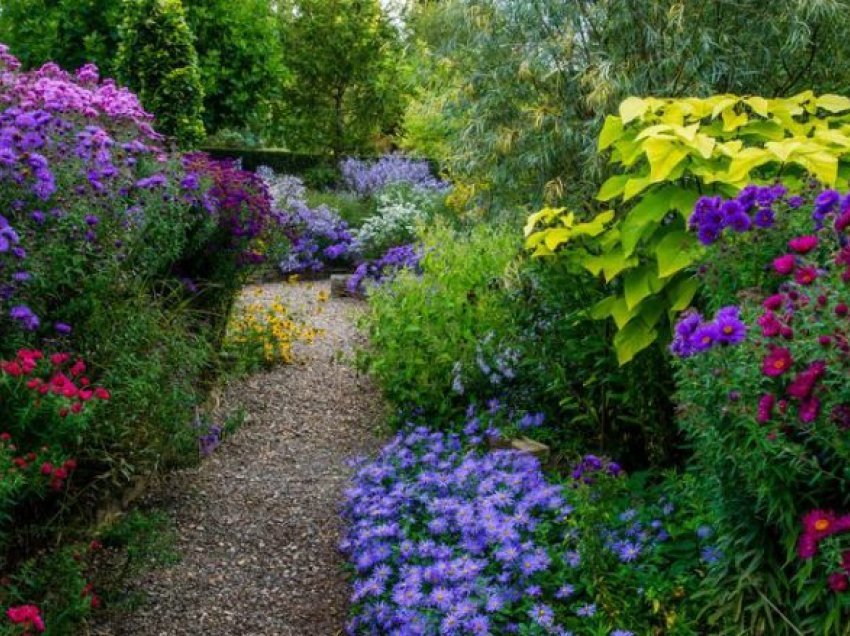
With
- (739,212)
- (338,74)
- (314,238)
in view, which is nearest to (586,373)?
(739,212)

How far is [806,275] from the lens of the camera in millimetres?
2090

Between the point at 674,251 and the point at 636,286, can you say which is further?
the point at 636,286

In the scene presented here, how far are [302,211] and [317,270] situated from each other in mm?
671

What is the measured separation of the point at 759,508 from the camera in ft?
7.11

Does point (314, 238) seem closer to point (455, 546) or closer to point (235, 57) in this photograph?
point (235, 57)

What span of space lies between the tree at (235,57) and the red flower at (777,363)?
30.4ft

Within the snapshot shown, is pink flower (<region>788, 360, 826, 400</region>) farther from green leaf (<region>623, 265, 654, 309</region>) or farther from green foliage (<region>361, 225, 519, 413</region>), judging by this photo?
green foliage (<region>361, 225, 519, 413</region>)

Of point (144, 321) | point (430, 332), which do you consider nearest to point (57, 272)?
point (144, 321)

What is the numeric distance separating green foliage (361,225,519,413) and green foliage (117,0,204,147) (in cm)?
357

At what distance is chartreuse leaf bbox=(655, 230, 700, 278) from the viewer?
292 centimetres

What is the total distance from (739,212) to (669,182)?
A: 0.71 metres

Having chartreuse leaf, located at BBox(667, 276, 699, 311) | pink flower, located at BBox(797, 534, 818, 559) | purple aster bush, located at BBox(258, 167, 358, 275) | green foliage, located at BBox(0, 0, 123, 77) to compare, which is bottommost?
purple aster bush, located at BBox(258, 167, 358, 275)

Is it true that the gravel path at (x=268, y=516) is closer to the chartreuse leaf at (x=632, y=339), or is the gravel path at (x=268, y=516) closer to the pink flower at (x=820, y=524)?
the chartreuse leaf at (x=632, y=339)

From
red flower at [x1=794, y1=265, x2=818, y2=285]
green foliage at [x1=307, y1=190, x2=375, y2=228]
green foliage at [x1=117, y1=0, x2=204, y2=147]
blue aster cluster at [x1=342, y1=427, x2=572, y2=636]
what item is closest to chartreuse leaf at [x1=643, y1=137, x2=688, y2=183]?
red flower at [x1=794, y1=265, x2=818, y2=285]
